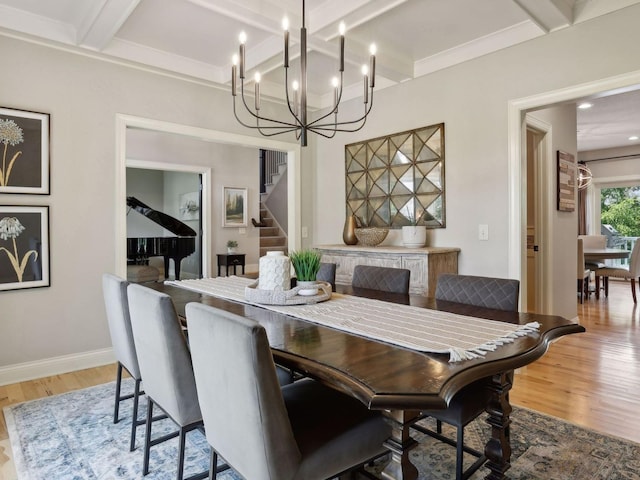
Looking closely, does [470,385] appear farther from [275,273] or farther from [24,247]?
[24,247]

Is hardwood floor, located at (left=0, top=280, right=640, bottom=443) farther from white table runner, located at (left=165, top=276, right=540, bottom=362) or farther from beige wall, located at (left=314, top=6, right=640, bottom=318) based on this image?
white table runner, located at (left=165, top=276, right=540, bottom=362)

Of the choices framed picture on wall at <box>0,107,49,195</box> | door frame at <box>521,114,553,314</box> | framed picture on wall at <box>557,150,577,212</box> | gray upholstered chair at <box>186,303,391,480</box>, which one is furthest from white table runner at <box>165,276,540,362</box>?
framed picture on wall at <box>557,150,577,212</box>

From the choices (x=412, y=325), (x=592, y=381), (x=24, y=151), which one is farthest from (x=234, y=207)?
(x=412, y=325)

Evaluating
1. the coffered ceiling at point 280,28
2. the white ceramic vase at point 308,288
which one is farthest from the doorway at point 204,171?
the white ceramic vase at point 308,288

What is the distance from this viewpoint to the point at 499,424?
1.59 m

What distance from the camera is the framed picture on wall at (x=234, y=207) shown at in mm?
6980

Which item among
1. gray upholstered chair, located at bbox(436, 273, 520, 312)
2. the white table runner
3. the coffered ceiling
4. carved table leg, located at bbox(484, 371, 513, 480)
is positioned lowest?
carved table leg, located at bbox(484, 371, 513, 480)

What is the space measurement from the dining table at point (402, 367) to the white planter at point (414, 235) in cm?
176

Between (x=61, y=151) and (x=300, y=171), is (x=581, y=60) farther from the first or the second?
(x=61, y=151)

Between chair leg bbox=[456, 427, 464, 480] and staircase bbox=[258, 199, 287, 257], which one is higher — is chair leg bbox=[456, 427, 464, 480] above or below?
below

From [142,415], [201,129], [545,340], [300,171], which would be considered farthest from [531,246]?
[142,415]

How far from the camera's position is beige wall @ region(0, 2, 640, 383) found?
3.02 meters

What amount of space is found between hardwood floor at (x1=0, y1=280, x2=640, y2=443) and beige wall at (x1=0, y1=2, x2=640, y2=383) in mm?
298

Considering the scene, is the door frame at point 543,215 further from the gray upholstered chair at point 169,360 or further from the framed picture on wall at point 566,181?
the gray upholstered chair at point 169,360
